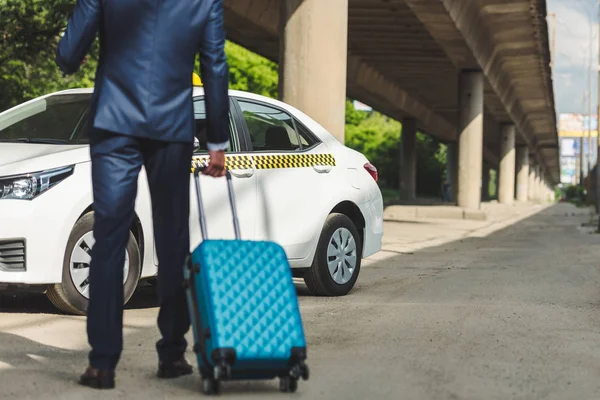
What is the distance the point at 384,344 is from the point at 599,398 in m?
1.66

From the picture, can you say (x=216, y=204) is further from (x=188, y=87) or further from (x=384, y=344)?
(x=188, y=87)

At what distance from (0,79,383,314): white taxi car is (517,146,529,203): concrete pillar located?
236 feet

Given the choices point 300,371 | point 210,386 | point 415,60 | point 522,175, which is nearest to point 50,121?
point 210,386

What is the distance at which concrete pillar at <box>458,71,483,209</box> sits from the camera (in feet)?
122

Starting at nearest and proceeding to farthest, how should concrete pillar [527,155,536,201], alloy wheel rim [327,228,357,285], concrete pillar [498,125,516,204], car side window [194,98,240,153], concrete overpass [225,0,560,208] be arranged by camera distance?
car side window [194,98,240,153], alloy wheel rim [327,228,357,285], concrete overpass [225,0,560,208], concrete pillar [498,125,516,204], concrete pillar [527,155,536,201]

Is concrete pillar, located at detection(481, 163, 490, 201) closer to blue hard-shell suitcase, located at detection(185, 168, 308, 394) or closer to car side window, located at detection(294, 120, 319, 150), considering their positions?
car side window, located at detection(294, 120, 319, 150)

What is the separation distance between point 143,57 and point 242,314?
3.66ft

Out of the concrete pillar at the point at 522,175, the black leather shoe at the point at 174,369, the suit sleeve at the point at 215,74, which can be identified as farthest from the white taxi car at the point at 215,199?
the concrete pillar at the point at 522,175

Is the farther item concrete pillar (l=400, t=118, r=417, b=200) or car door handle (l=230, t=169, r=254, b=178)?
concrete pillar (l=400, t=118, r=417, b=200)

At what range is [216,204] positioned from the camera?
801cm

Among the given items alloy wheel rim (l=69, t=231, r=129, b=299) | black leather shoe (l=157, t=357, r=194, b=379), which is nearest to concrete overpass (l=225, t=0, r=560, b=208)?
alloy wheel rim (l=69, t=231, r=129, b=299)

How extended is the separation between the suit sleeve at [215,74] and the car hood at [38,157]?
2.50 meters

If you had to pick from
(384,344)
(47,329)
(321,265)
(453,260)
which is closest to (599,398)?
(384,344)

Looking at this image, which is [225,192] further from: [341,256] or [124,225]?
[124,225]
